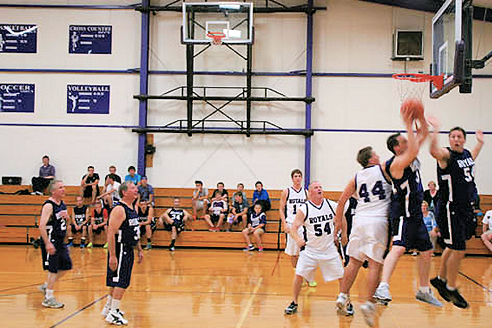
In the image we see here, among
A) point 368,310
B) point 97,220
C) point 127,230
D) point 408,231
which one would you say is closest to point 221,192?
point 97,220

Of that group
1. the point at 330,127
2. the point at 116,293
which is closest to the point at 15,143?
the point at 330,127

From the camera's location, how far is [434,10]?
15977 mm

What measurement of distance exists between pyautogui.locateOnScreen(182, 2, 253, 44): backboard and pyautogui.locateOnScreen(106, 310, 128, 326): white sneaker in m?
9.72

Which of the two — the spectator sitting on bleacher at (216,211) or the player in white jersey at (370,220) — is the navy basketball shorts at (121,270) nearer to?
the player in white jersey at (370,220)

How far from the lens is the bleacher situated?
1468 cm

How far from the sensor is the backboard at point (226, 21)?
14461 mm

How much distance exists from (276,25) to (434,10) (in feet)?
15.4

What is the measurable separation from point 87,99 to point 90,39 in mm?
1888

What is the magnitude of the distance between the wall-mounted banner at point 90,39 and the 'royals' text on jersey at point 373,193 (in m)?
12.9

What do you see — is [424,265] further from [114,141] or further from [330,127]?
[114,141]

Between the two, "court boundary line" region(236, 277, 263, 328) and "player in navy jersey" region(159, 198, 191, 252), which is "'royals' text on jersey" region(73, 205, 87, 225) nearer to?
"player in navy jersey" region(159, 198, 191, 252)

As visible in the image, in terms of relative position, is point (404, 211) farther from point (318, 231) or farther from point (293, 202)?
point (293, 202)

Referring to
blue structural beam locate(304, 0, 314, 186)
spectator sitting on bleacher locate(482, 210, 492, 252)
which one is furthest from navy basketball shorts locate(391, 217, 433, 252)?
blue structural beam locate(304, 0, 314, 186)

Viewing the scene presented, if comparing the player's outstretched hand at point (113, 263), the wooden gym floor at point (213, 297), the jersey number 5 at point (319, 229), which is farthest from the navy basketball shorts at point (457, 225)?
the player's outstretched hand at point (113, 263)
